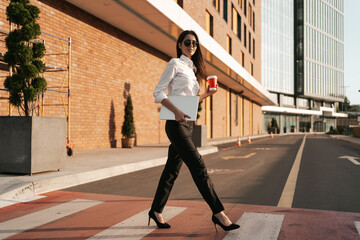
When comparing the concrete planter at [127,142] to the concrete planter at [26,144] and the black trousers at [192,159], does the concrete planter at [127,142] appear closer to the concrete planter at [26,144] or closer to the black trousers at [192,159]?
the concrete planter at [26,144]

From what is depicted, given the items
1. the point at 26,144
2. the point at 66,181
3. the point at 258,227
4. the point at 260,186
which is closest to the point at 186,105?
the point at 258,227

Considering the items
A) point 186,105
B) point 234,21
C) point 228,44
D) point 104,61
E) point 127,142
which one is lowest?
point 127,142

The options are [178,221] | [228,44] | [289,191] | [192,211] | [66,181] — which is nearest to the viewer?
[178,221]

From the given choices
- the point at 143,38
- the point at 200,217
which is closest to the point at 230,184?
the point at 200,217

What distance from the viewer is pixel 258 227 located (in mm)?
3500

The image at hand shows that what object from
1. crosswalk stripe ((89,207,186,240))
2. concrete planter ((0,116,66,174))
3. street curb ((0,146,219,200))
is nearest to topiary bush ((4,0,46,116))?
concrete planter ((0,116,66,174))

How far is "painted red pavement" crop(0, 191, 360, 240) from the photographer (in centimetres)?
325

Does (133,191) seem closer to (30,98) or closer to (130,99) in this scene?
(30,98)

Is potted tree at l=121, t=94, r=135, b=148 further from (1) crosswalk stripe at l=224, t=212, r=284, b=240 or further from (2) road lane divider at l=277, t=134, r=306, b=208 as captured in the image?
(1) crosswalk stripe at l=224, t=212, r=284, b=240

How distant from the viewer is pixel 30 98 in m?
6.85

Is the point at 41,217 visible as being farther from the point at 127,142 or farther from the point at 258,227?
the point at 127,142

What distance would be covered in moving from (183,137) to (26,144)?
13.6 ft

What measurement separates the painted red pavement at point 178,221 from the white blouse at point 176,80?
139cm

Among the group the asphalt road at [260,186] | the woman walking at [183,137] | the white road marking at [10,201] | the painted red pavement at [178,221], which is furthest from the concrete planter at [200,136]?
the woman walking at [183,137]
